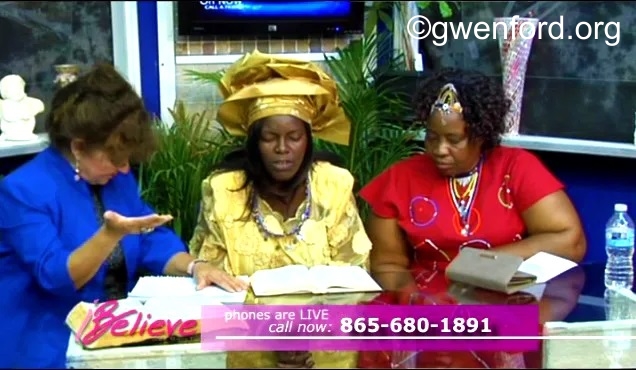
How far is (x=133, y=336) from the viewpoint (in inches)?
78.0

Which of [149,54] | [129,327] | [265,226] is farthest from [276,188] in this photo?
[149,54]

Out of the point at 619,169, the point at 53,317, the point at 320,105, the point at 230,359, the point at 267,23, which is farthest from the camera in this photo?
the point at 267,23

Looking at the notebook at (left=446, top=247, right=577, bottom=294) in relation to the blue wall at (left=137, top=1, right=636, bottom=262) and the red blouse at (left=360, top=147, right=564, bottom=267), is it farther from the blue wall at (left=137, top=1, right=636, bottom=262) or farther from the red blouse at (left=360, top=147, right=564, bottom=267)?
the blue wall at (left=137, top=1, right=636, bottom=262)

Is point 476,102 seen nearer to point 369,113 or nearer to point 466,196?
point 466,196

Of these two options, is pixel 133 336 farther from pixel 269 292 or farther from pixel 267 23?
pixel 267 23

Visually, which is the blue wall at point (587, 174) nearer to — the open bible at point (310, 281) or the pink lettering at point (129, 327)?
the open bible at point (310, 281)

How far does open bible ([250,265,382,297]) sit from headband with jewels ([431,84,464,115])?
25.9 inches

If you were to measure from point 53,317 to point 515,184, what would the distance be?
1459 millimetres

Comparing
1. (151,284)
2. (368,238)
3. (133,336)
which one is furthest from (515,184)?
(133,336)

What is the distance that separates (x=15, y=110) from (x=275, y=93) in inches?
51.9

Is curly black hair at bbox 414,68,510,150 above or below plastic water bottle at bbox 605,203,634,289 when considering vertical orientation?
above

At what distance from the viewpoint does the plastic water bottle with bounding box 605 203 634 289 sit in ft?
8.86

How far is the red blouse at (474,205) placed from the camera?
2928 millimetres

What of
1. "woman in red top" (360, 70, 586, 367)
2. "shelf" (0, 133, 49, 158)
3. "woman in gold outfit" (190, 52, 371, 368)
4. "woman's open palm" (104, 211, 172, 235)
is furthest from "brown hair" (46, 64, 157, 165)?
"shelf" (0, 133, 49, 158)
